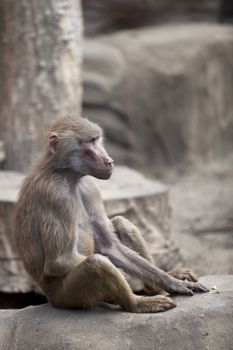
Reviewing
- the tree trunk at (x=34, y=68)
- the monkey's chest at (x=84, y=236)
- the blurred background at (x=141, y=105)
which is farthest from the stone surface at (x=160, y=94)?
the monkey's chest at (x=84, y=236)

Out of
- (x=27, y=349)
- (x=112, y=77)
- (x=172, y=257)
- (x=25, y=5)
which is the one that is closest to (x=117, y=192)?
(x=172, y=257)

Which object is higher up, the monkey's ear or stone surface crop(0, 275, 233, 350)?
the monkey's ear

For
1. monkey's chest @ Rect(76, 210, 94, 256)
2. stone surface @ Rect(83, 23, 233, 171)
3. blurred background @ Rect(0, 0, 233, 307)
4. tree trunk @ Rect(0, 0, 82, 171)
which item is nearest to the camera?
monkey's chest @ Rect(76, 210, 94, 256)

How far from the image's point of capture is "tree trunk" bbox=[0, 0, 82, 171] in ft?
25.1

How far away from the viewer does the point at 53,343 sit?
458 cm

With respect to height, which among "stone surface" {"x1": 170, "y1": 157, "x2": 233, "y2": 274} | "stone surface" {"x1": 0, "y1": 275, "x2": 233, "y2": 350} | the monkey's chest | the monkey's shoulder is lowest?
"stone surface" {"x1": 170, "y1": 157, "x2": 233, "y2": 274}

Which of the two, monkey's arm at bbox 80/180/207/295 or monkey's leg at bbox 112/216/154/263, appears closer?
monkey's arm at bbox 80/180/207/295

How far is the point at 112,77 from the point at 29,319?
6077mm

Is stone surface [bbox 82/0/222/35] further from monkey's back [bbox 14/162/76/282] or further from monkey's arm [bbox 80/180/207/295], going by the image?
monkey's back [bbox 14/162/76/282]

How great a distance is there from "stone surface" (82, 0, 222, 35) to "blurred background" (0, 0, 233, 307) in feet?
0.05

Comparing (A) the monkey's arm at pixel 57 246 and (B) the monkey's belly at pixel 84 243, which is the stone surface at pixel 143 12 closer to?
(B) the monkey's belly at pixel 84 243

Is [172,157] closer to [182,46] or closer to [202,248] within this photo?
[182,46]

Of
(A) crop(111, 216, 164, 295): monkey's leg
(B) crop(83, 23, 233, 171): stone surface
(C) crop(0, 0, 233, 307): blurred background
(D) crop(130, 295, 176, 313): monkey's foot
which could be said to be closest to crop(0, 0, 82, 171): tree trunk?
(C) crop(0, 0, 233, 307): blurred background

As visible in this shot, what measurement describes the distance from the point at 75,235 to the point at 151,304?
1.80 feet
